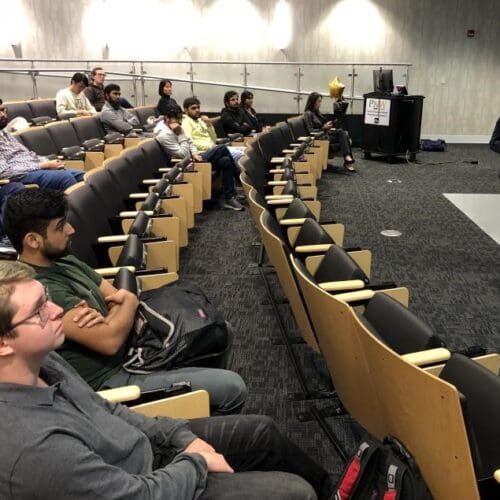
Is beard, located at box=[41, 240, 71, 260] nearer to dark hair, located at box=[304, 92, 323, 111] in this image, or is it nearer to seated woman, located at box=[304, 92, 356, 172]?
seated woman, located at box=[304, 92, 356, 172]

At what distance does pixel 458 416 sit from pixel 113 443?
2.48 feet

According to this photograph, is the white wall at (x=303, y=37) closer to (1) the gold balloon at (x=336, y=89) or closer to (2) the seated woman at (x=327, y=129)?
(1) the gold balloon at (x=336, y=89)

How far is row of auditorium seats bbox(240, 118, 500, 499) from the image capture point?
1159 mm

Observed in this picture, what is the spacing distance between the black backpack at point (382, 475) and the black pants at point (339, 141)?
6599 millimetres

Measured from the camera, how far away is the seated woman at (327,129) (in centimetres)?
757

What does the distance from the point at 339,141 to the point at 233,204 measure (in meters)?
2.94

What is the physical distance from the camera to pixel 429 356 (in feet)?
5.30

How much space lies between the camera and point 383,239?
452 cm

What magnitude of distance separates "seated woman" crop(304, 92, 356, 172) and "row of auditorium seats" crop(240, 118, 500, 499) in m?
4.99

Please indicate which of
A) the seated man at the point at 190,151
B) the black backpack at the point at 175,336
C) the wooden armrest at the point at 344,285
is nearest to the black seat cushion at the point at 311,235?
the wooden armrest at the point at 344,285

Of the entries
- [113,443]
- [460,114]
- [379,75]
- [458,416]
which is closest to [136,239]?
[113,443]

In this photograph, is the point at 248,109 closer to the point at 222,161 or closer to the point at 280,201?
the point at 222,161

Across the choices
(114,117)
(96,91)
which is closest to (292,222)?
(114,117)

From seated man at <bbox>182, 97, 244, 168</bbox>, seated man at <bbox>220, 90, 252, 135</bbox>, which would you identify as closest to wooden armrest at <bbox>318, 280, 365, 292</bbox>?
seated man at <bbox>182, 97, 244, 168</bbox>
